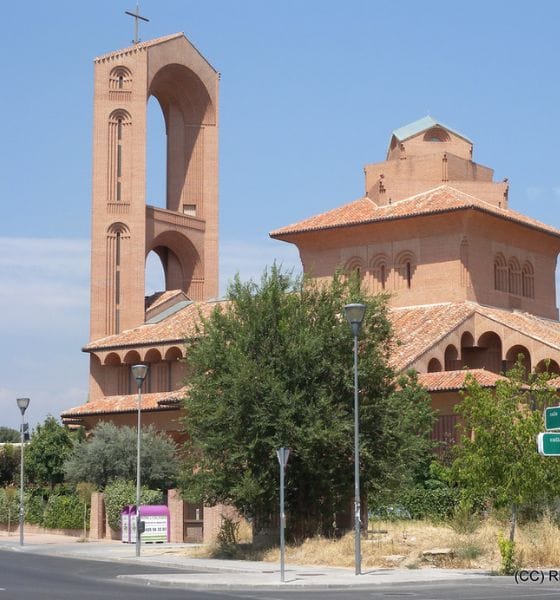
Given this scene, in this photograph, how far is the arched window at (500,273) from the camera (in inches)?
2192

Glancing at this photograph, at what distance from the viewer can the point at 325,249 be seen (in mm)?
58406

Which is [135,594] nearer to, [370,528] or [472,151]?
[370,528]

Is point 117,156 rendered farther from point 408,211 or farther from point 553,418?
point 553,418

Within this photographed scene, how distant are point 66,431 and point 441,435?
2145 cm

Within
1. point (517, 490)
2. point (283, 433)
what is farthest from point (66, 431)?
point (517, 490)

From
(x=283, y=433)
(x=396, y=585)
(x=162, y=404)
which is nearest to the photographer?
(x=396, y=585)

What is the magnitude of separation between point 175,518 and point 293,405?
11.6 meters

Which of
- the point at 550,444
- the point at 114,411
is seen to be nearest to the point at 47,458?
the point at 114,411

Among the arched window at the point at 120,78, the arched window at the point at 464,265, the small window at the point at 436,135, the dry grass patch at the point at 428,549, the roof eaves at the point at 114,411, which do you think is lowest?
the dry grass patch at the point at 428,549

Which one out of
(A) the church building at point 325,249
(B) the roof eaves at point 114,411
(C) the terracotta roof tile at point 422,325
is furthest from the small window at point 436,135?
(B) the roof eaves at point 114,411

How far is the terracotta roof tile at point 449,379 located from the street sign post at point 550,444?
28.5m

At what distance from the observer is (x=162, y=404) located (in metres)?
54.2

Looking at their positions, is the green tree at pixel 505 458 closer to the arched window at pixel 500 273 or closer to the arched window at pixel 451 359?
the arched window at pixel 451 359

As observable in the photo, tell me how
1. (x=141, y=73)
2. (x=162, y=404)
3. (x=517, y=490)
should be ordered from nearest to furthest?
(x=517, y=490) < (x=162, y=404) < (x=141, y=73)
